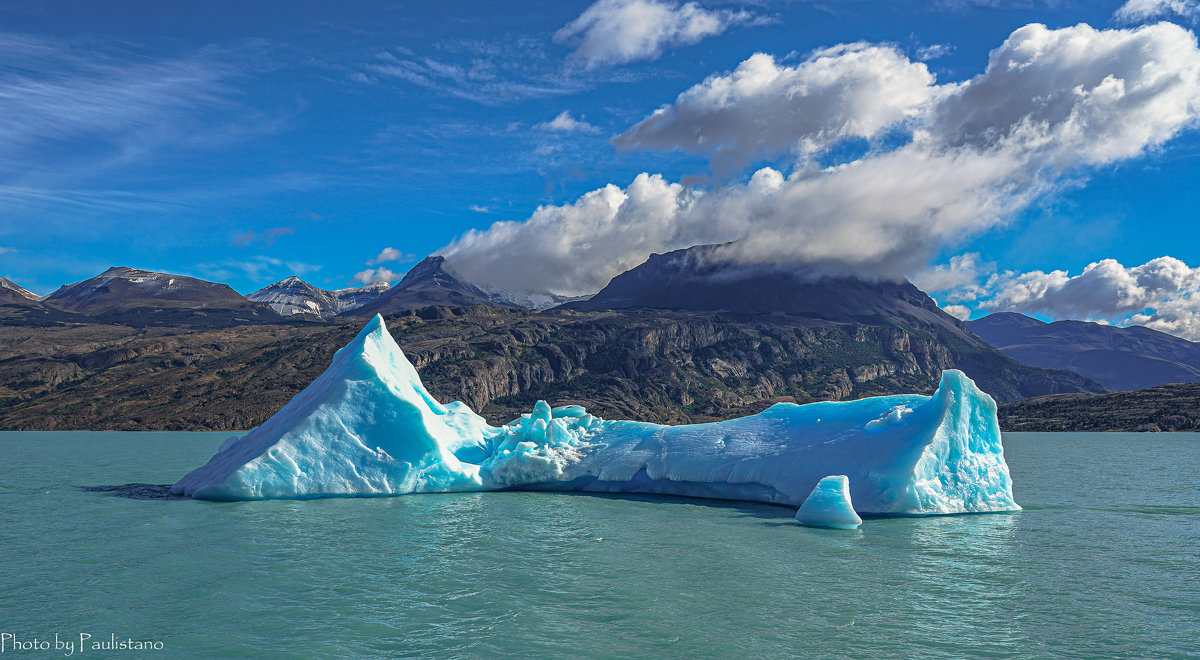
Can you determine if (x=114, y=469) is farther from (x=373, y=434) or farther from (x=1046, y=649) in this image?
(x=1046, y=649)

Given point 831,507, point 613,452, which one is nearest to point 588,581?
point 831,507

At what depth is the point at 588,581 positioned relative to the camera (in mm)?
18219

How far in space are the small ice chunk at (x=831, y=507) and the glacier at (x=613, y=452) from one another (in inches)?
99.7

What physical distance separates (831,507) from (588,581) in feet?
38.2

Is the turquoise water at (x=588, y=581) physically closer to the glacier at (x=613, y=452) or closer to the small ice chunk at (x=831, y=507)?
the small ice chunk at (x=831, y=507)

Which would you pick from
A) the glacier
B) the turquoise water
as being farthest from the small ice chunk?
the glacier

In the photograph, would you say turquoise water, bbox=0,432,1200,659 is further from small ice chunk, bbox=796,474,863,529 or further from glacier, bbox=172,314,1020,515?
glacier, bbox=172,314,1020,515

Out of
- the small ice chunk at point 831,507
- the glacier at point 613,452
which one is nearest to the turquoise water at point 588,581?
the small ice chunk at point 831,507

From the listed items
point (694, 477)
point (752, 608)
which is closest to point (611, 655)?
point (752, 608)

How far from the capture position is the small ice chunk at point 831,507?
85.0 feet

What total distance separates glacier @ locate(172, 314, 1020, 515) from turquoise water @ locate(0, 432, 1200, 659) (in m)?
1.33

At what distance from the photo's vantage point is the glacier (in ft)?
94.2

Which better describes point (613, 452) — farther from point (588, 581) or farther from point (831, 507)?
point (588, 581)

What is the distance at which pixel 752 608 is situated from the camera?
1577cm
